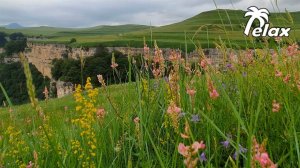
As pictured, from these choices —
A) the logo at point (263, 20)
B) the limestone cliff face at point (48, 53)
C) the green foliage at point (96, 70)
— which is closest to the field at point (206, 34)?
the logo at point (263, 20)

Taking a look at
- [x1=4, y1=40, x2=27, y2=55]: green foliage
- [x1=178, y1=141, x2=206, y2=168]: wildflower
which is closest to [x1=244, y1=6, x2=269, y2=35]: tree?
[x1=178, y1=141, x2=206, y2=168]: wildflower

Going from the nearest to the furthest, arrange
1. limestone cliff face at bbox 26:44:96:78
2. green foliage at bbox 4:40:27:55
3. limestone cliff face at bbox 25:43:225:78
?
limestone cliff face at bbox 25:43:225:78, limestone cliff face at bbox 26:44:96:78, green foliage at bbox 4:40:27:55

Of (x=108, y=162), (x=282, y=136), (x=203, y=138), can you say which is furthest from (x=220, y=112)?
(x=108, y=162)

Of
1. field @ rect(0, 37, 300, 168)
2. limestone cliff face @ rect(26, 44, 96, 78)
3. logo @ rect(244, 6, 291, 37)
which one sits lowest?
limestone cliff face @ rect(26, 44, 96, 78)

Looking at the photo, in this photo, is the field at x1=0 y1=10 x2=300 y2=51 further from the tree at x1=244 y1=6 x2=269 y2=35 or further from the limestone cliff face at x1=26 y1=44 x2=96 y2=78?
the limestone cliff face at x1=26 y1=44 x2=96 y2=78

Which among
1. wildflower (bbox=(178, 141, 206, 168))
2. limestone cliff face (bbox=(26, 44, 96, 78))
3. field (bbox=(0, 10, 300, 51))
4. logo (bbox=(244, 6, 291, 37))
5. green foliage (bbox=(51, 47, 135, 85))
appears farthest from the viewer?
limestone cliff face (bbox=(26, 44, 96, 78))

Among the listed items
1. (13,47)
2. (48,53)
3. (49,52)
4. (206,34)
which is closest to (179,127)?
(206,34)

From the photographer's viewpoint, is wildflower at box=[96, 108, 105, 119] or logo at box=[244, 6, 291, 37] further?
logo at box=[244, 6, 291, 37]

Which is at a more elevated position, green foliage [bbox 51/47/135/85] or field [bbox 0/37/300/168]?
field [bbox 0/37/300/168]

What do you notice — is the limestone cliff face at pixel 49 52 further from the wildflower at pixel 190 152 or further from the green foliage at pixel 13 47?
the wildflower at pixel 190 152

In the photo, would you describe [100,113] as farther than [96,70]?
No

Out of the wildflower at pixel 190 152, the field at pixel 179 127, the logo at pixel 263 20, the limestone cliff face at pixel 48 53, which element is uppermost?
the logo at pixel 263 20

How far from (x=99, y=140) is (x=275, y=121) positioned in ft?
3.81

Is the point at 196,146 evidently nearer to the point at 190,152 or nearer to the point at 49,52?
the point at 190,152
